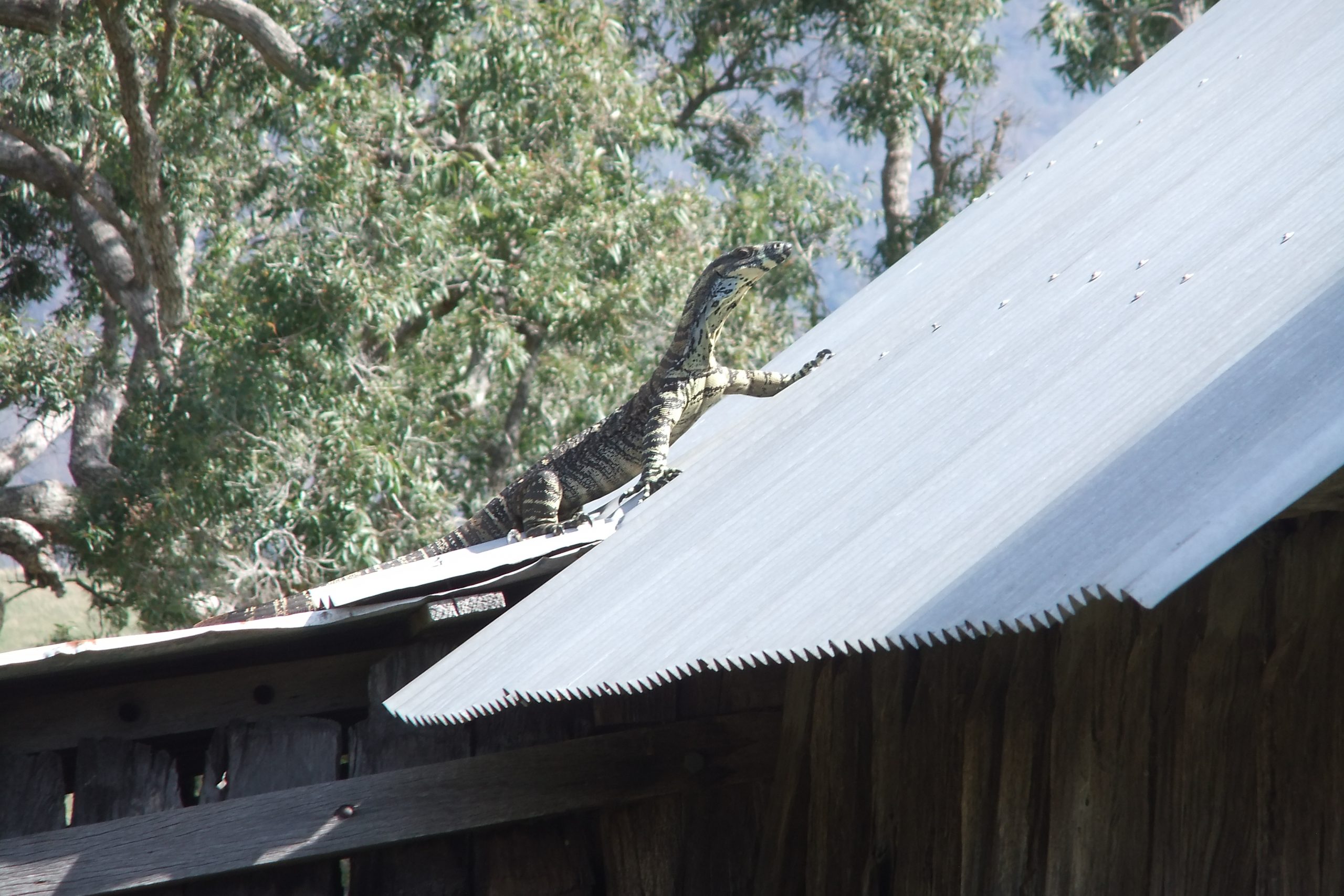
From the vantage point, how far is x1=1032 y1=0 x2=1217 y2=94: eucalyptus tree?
1788cm

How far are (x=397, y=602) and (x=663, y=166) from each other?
37.8 ft

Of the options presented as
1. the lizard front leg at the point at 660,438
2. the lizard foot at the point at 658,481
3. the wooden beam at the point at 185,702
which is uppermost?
the lizard front leg at the point at 660,438

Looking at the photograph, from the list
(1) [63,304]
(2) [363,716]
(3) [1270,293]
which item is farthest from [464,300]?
(3) [1270,293]

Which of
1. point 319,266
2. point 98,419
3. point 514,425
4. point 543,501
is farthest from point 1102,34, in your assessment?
point 543,501

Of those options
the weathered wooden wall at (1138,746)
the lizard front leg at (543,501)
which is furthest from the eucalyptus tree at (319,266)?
the weathered wooden wall at (1138,746)

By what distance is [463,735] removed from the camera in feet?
13.1

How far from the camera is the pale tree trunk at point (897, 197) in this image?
19000mm

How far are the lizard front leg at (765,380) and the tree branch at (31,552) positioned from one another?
11382 mm

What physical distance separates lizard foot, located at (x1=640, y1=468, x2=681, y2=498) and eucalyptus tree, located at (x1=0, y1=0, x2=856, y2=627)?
6.86 metres

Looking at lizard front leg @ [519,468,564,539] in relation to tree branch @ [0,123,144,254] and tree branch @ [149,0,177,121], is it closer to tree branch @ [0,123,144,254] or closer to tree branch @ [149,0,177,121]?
tree branch @ [149,0,177,121]

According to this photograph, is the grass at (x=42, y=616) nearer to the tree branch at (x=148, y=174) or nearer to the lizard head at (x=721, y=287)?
the tree branch at (x=148, y=174)

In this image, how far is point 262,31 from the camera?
13.1 metres

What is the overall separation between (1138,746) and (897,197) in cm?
1821

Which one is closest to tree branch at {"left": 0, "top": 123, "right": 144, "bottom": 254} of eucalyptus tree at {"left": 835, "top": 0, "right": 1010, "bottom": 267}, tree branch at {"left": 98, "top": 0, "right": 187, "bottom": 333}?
tree branch at {"left": 98, "top": 0, "right": 187, "bottom": 333}
